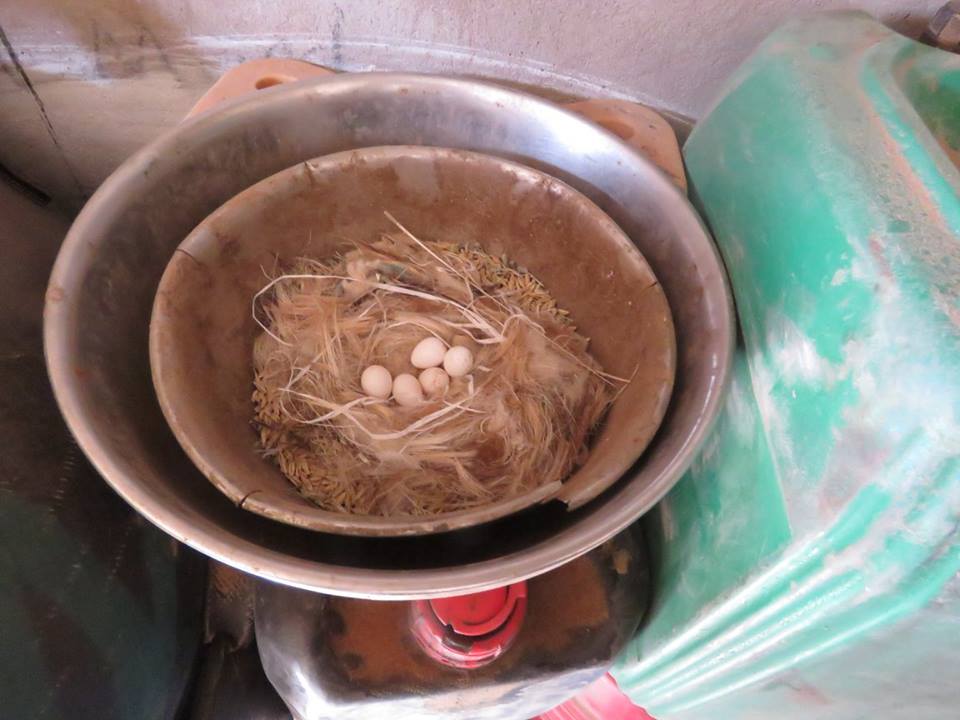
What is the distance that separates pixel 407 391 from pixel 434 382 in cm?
4

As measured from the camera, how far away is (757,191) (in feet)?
2.42

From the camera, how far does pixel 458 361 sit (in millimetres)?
904

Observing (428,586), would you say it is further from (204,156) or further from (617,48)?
(617,48)

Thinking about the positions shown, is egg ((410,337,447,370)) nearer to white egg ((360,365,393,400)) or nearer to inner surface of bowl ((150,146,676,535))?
white egg ((360,365,393,400))

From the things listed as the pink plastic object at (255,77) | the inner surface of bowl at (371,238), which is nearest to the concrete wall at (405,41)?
the pink plastic object at (255,77)

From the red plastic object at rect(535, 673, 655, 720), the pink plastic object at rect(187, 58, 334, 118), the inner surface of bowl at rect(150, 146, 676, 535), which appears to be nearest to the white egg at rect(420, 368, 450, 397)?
the inner surface of bowl at rect(150, 146, 676, 535)

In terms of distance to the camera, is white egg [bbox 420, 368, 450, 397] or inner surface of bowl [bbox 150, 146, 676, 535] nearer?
inner surface of bowl [bbox 150, 146, 676, 535]

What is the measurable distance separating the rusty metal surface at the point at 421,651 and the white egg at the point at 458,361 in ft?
1.06

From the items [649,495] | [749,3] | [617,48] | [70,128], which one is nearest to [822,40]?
[749,3]

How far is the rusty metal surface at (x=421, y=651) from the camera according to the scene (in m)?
0.86

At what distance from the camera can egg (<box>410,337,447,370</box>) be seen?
0.92 m

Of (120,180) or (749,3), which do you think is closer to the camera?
(120,180)

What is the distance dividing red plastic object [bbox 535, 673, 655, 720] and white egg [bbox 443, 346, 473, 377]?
62 centimetres

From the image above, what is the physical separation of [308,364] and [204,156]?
11.9 inches
